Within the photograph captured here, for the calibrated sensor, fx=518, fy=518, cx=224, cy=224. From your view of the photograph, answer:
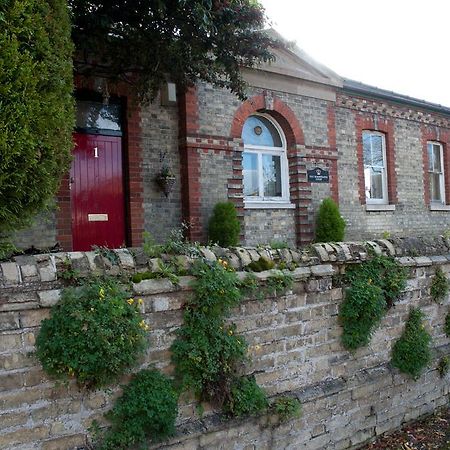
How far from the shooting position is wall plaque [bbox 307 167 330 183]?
461 inches

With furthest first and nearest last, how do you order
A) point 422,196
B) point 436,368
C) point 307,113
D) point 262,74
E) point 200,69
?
point 422,196, point 307,113, point 262,74, point 200,69, point 436,368

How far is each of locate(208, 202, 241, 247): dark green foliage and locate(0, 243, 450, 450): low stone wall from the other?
13.4ft

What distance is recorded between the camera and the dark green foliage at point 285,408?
4.69 meters

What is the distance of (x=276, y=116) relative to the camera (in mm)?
11484

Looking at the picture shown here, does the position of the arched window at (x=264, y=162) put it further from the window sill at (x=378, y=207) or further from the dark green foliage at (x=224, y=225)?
the window sill at (x=378, y=207)

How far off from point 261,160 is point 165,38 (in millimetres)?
4278

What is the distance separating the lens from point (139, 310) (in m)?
3.93

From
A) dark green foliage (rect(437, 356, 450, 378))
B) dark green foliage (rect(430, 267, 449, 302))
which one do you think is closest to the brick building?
dark green foliage (rect(430, 267, 449, 302))

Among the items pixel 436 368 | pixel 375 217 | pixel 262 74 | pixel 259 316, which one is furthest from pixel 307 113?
pixel 259 316

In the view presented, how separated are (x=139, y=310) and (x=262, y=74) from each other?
8252mm

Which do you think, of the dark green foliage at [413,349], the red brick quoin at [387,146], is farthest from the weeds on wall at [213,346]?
the red brick quoin at [387,146]

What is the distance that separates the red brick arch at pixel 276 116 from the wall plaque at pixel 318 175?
0.69 m

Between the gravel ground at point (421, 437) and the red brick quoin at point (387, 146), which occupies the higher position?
the red brick quoin at point (387, 146)

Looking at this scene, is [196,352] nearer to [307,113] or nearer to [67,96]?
[67,96]
